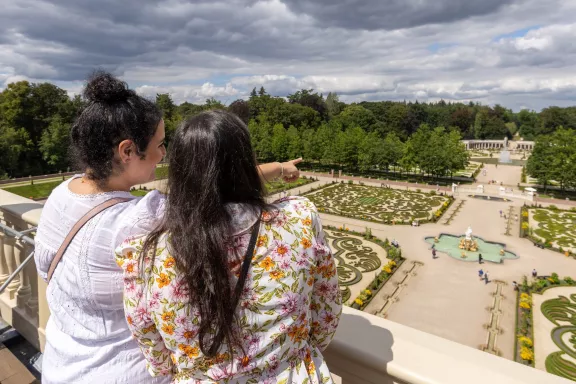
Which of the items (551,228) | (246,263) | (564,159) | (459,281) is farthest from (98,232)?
(564,159)

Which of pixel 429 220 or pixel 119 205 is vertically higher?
pixel 119 205

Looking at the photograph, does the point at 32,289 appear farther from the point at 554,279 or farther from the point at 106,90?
the point at 554,279

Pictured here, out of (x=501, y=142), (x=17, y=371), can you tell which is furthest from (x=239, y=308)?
(x=501, y=142)

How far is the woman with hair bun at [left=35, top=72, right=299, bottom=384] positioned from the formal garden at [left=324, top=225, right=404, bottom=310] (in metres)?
11.0

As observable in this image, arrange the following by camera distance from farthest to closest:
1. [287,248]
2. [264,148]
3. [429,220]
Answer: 1. [264,148]
2. [429,220]
3. [287,248]

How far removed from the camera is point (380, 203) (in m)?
25.5

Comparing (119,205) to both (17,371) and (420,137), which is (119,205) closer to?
(17,371)

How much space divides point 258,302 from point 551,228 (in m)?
23.5

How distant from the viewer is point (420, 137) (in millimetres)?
35375

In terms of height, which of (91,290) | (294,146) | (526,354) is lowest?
(526,354)

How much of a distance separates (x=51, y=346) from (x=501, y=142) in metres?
77.5

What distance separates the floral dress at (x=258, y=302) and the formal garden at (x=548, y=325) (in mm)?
10309

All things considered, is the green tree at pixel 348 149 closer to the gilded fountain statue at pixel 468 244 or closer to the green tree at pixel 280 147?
the green tree at pixel 280 147

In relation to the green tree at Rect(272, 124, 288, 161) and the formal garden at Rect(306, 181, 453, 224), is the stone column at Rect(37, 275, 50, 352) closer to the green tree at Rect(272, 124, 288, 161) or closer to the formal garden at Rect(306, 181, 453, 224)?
the formal garden at Rect(306, 181, 453, 224)
